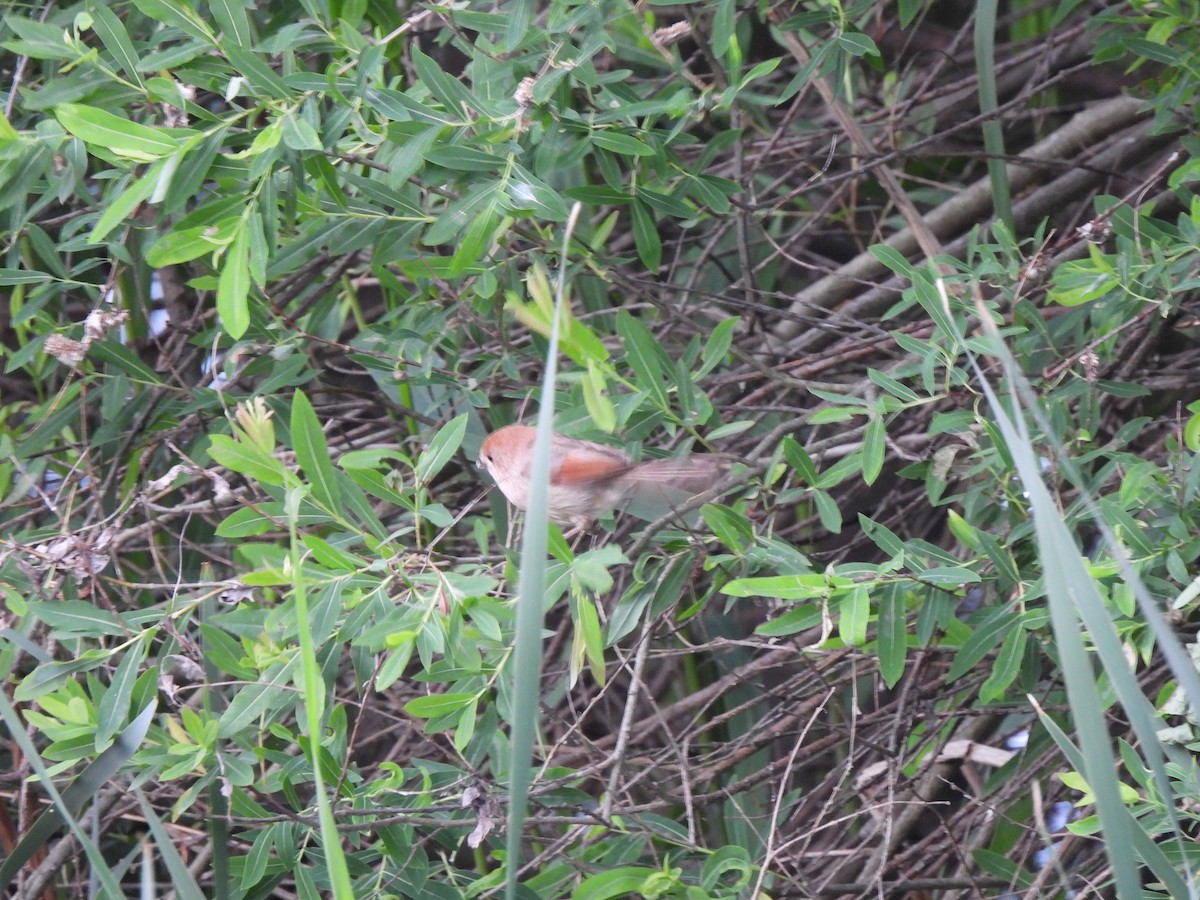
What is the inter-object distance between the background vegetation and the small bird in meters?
0.06

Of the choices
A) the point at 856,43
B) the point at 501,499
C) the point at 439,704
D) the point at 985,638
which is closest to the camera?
the point at 439,704

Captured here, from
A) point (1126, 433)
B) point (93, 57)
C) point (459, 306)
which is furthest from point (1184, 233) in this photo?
point (93, 57)

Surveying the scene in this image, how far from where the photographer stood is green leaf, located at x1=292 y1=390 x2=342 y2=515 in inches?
70.8

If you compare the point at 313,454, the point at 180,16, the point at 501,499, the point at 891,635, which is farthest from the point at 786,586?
the point at 180,16

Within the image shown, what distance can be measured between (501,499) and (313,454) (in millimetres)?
909

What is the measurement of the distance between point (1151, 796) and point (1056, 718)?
0.64 m

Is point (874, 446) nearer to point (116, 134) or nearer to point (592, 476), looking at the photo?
point (592, 476)

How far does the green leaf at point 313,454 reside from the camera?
1798 mm

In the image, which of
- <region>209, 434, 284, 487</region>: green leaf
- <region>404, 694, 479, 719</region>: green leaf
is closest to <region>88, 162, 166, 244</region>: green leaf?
<region>209, 434, 284, 487</region>: green leaf

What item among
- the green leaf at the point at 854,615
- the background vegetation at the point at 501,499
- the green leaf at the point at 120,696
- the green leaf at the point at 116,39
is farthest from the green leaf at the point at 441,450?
the green leaf at the point at 116,39

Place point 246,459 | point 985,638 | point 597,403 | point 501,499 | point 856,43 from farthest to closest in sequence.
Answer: point 501,499 < point 856,43 < point 985,638 < point 246,459 < point 597,403

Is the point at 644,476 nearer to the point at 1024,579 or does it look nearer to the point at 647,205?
the point at 647,205

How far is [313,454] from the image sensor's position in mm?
1814

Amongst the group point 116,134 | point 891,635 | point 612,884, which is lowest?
point 612,884
